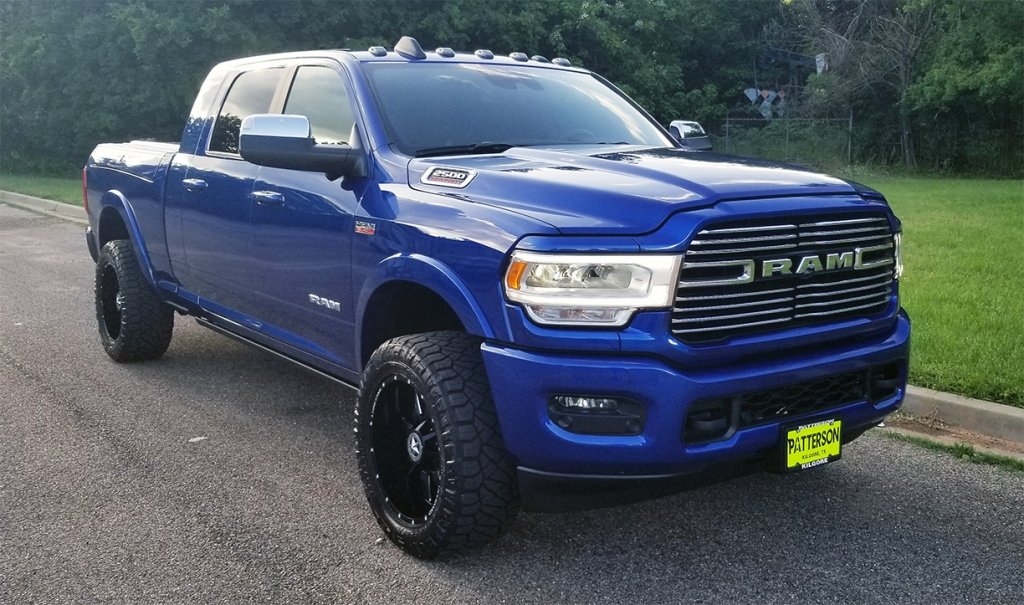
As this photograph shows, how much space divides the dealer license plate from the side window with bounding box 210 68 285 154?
3181 millimetres

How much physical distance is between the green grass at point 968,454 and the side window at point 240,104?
3651 mm

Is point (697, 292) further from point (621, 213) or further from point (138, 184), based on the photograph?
point (138, 184)

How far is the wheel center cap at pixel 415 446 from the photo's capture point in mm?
3672

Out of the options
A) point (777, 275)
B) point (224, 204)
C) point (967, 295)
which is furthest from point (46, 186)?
point (777, 275)

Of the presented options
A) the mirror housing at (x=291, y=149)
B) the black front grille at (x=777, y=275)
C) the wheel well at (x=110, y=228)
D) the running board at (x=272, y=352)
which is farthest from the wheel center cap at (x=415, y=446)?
the wheel well at (x=110, y=228)

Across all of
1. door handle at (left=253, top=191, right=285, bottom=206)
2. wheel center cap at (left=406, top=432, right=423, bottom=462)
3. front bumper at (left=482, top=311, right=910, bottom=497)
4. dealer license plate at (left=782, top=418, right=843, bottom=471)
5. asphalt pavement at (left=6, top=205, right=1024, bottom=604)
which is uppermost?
door handle at (left=253, top=191, right=285, bottom=206)

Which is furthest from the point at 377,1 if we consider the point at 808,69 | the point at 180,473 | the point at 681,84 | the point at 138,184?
the point at 180,473

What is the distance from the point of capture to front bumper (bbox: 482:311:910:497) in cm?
316

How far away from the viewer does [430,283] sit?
3.63 m

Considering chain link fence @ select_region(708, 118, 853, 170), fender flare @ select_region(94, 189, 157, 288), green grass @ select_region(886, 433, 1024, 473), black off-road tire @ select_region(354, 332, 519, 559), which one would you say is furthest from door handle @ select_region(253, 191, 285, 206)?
chain link fence @ select_region(708, 118, 853, 170)

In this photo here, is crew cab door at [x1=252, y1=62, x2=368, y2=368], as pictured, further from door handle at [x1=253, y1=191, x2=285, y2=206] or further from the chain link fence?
the chain link fence

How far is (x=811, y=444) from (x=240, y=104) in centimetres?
358

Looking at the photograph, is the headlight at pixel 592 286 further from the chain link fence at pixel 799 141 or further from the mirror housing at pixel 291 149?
the chain link fence at pixel 799 141

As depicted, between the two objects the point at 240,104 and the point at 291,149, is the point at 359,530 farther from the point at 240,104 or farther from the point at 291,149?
the point at 240,104
